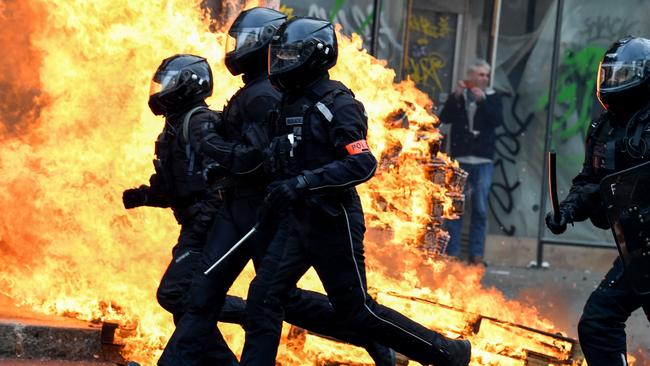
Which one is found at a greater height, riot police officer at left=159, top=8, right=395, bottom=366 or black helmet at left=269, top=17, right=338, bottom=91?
black helmet at left=269, top=17, right=338, bottom=91

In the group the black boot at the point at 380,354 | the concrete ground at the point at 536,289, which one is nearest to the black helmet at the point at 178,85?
the concrete ground at the point at 536,289

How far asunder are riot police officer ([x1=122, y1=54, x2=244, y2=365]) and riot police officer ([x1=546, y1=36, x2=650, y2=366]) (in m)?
1.77

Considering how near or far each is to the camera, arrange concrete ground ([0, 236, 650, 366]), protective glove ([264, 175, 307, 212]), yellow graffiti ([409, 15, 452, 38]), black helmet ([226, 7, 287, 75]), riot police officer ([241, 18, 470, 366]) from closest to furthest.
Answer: protective glove ([264, 175, 307, 212])
riot police officer ([241, 18, 470, 366])
black helmet ([226, 7, 287, 75])
concrete ground ([0, 236, 650, 366])
yellow graffiti ([409, 15, 452, 38])

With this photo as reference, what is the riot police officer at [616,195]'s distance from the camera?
643 centimetres

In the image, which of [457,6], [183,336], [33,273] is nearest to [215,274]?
[183,336]

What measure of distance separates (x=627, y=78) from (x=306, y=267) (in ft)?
5.94

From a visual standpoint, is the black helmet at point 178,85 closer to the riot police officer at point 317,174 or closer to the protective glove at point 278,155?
the riot police officer at point 317,174

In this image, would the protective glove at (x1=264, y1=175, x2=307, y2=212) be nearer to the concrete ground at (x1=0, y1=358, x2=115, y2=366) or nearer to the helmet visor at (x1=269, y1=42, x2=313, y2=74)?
the helmet visor at (x1=269, y1=42, x2=313, y2=74)

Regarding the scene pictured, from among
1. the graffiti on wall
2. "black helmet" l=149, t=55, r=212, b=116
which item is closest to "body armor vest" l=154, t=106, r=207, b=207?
"black helmet" l=149, t=55, r=212, b=116

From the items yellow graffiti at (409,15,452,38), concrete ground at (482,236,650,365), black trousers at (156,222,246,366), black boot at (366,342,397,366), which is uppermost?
yellow graffiti at (409,15,452,38)

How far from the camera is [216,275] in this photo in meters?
6.73

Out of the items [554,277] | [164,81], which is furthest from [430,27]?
[164,81]

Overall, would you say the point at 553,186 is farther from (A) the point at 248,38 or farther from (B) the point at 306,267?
(A) the point at 248,38

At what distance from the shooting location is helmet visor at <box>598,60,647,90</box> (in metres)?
6.74
